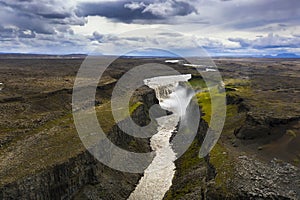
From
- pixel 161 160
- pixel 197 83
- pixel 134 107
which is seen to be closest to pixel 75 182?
pixel 161 160

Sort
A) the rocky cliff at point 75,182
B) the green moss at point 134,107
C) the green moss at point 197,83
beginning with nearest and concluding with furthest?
1. the rocky cliff at point 75,182
2. the green moss at point 134,107
3. the green moss at point 197,83

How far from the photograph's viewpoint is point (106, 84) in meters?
129

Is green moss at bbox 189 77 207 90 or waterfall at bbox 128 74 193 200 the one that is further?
green moss at bbox 189 77 207 90

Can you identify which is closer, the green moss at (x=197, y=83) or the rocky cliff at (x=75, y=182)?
the rocky cliff at (x=75, y=182)

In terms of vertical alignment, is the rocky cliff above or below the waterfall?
above

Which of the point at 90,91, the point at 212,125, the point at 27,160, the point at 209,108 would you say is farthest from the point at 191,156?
the point at 90,91

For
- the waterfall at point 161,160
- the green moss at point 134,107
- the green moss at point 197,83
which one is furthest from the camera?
the green moss at point 197,83

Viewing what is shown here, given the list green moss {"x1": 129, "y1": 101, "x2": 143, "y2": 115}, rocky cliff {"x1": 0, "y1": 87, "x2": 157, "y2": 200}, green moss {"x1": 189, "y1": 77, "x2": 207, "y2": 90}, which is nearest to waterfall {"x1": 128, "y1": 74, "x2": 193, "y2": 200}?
rocky cliff {"x1": 0, "y1": 87, "x2": 157, "y2": 200}

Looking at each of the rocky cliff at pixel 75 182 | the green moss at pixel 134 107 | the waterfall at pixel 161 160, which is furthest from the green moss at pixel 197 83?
the rocky cliff at pixel 75 182

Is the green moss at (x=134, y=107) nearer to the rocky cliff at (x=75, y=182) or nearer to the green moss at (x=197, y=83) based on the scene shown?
the rocky cliff at (x=75, y=182)

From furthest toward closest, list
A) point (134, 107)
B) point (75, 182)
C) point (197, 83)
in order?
point (197, 83) → point (134, 107) → point (75, 182)

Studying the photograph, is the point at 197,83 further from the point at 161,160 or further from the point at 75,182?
the point at 75,182

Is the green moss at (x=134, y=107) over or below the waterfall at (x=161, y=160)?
over

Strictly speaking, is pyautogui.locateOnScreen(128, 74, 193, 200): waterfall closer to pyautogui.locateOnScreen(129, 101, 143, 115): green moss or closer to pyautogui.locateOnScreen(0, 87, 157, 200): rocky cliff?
pyautogui.locateOnScreen(0, 87, 157, 200): rocky cliff
